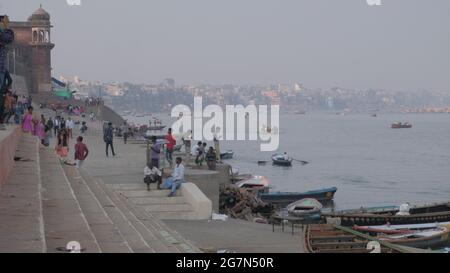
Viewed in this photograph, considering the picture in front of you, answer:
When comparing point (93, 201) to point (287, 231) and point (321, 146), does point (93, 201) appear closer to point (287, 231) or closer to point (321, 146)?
point (287, 231)

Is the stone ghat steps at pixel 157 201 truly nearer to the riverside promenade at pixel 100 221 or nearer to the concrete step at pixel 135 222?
the riverside promenade at pixel 100 221

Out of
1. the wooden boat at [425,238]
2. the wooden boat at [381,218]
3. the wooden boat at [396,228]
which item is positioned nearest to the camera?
the wooden boat at [425,238]

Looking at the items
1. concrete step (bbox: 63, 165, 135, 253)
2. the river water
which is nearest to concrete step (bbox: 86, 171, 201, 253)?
concrete step (bbox: 63, 165, 135, 253)

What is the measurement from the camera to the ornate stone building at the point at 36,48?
189 ft

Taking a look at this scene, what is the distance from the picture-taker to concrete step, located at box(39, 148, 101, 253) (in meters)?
6.20

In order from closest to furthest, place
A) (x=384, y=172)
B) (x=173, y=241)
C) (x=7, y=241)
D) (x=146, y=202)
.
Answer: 1. (x=7, y=241)
2. (x=173, y=241)
3. (x=146, y=202)
4. (x=384, y=172)

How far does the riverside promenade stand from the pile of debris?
10.1 ft

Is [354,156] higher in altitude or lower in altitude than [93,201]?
lower

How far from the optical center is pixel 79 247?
582 centimetres

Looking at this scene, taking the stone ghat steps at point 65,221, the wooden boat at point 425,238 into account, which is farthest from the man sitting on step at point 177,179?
the wooden boat at point 425,238

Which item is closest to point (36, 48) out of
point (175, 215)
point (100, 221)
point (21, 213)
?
point (175, 215)

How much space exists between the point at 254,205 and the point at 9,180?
42.4ft

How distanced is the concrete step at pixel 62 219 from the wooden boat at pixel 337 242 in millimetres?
3339
